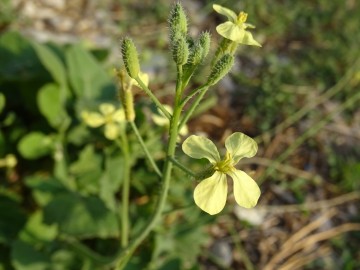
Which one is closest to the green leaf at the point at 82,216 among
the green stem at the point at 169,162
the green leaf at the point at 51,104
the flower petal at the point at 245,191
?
the green stem at the point at 169,162

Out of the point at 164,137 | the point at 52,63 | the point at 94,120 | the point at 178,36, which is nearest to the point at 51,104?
the point at 52,63

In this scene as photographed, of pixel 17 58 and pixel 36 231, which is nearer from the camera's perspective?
pixel 36 231

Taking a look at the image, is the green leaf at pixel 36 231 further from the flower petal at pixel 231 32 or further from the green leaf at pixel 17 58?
the flower petal at pixel 231 32

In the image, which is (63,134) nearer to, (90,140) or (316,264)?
(90,140)

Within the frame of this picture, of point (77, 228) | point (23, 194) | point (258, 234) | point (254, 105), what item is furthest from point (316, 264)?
point (23, 194)

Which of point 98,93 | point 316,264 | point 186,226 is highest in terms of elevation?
point 98,93

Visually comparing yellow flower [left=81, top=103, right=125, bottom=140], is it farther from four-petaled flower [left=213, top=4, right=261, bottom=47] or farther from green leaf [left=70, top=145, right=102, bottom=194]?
four-petaled flower [left=213, top=4, right=261, bottom=47]

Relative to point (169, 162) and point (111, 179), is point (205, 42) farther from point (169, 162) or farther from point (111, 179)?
point (111, 179)
